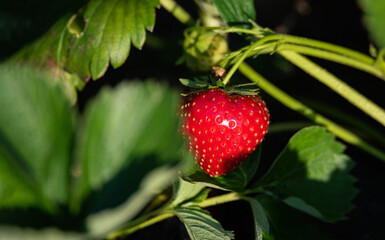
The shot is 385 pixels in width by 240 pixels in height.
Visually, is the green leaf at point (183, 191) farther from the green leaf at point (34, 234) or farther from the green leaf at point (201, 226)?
the green leaf at point (34, 234)

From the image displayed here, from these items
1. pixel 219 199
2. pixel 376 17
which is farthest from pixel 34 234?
pixel 219 199

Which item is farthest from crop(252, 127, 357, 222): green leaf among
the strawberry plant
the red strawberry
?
the red strawberry

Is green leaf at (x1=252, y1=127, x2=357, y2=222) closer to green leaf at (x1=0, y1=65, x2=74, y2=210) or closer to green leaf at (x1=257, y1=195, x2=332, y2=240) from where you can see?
green leaf at (x1=257, y1=195, x2=332, y2=240)

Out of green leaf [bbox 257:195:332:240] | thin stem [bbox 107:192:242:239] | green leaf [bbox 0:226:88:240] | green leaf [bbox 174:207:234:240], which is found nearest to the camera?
green leaf [bbox 0:226:88:240]

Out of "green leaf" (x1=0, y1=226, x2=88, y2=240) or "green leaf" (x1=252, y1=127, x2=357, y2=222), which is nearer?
"green leaf" (x1=0, y1=226, x2=88, y2=240)

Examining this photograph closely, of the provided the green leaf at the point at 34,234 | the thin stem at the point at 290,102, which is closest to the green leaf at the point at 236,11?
the thin stem at the point at 290,102
